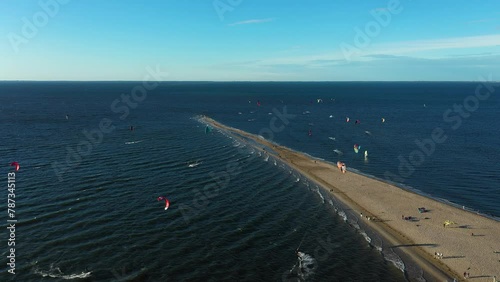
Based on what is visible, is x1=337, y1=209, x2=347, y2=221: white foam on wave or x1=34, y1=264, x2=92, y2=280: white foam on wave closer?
x1=34, y1=264, x2=92, y2=280: white foam on wave

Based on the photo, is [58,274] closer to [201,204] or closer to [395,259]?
[201,204]

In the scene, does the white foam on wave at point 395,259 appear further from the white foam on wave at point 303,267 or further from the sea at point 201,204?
the white foam on wave at point 303,267

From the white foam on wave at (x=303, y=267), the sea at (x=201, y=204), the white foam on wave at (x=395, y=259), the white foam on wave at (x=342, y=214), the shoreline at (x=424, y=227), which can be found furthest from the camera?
the white foam on wave at (x=342, y=214)

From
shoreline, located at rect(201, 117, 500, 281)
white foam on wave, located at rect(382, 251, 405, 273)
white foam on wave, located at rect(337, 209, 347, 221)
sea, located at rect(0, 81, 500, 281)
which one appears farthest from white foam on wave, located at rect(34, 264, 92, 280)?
shoreline, located at rect(201, 117, 500, 281)

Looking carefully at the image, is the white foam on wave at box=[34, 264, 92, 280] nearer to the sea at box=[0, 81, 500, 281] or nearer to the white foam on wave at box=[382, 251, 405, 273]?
the sea at box=[0, 81, 500, 281]

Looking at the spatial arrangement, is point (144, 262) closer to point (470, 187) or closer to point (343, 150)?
point (470, 187)

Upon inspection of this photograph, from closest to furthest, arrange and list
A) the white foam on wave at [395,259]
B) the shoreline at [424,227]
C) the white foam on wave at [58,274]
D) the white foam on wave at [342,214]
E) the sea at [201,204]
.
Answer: the white foam on wave at [58,274] → the sea at [201,204] → the shoreline at [424,227] → the white foam on wave at [395,259] → the white foam on wave at [342,214]

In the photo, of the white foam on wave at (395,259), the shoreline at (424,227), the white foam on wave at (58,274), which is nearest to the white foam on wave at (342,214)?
the shoreline at (424,227)

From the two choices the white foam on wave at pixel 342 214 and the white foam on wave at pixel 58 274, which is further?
the white foam on wave at pixel 342 214

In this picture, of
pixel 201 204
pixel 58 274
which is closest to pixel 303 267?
pixel 201 204
